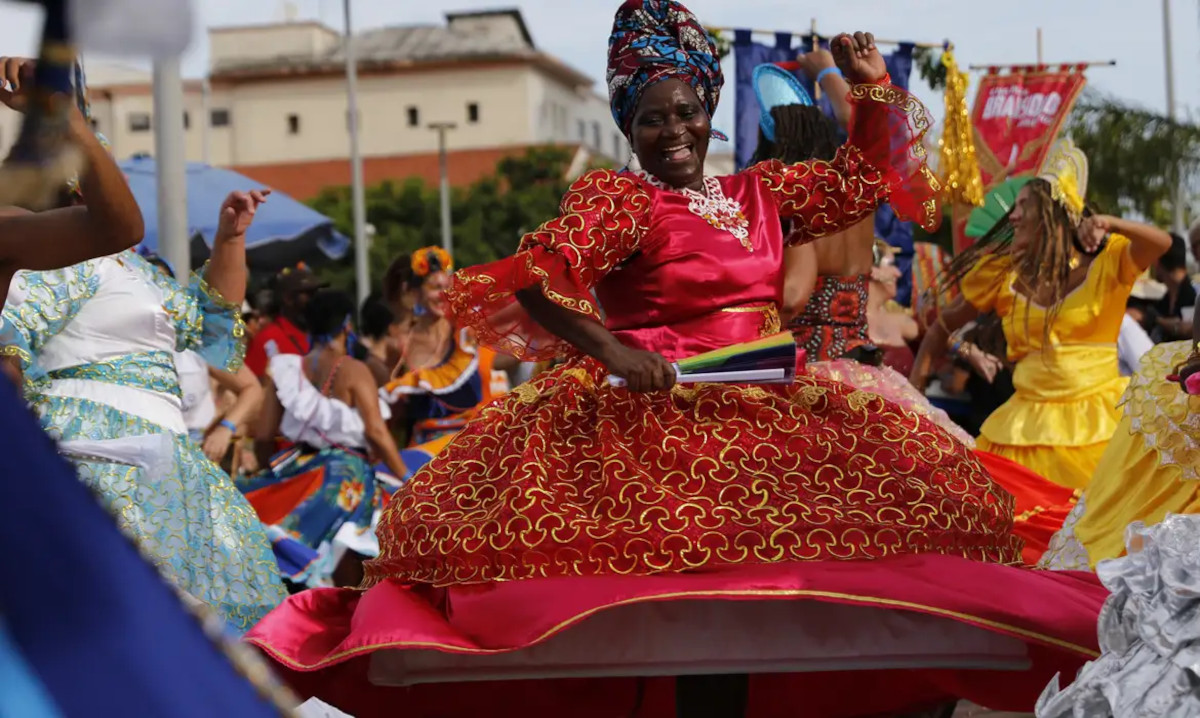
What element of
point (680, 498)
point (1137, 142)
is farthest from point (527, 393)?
point (1137, 142)

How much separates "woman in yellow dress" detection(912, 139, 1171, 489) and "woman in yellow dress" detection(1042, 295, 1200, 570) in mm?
2098

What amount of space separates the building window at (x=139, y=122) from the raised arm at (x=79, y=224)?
262 ft

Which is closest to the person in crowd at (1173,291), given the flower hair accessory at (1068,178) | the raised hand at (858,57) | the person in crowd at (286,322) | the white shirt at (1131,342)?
the white shirt at (1131,342)

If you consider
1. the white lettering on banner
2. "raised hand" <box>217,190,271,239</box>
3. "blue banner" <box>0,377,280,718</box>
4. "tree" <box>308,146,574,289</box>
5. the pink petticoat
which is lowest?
"tree" <box>308,146,574,289</box>

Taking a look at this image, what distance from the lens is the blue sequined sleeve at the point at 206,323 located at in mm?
5996

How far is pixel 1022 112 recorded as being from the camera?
1510cm

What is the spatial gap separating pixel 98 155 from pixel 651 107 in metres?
2.25

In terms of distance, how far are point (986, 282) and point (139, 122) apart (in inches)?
3019

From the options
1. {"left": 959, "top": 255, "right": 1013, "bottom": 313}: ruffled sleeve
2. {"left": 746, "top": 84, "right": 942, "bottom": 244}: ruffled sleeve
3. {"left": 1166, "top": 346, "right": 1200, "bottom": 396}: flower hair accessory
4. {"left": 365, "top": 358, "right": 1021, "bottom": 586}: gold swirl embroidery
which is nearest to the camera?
{"left": 365, "top": 358, "right": 1021, "bottom": 586}: gold swirl embroidery

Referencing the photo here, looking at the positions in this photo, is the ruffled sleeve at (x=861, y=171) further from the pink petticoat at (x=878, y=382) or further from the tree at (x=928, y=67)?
the tree at (x=928, y=67)

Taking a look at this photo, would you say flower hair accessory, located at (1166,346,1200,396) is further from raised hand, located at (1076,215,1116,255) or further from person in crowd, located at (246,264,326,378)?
person in crowd, located at (246,264,326,378)

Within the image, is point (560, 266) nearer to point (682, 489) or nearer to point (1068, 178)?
point (682, 489)

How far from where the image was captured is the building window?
264ft

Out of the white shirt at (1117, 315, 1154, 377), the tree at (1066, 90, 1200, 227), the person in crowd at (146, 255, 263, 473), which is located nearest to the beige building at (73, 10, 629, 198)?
the tree at (1066, 90, 1200, 227)
